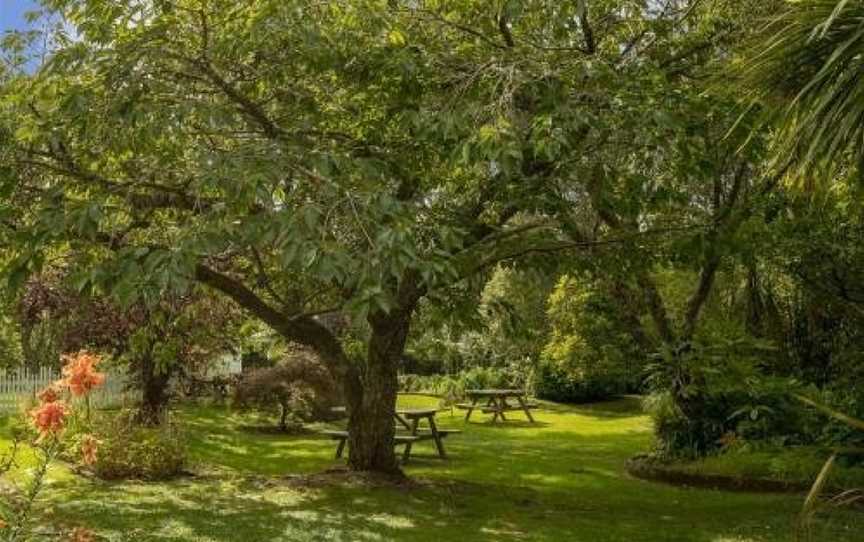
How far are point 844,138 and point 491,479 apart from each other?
10.9 meters

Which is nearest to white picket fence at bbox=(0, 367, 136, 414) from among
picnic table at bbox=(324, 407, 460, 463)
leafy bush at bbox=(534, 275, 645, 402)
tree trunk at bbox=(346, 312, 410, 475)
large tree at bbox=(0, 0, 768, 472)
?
picnic table at bbox=(324, 407, 460, 463)

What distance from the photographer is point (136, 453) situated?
40.8ft

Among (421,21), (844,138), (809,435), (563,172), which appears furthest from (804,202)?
(844,138)

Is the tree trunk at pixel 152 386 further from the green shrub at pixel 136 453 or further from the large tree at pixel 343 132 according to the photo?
the large tree at pixel 343 132

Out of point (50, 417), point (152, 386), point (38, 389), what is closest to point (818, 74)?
point (50, 417)

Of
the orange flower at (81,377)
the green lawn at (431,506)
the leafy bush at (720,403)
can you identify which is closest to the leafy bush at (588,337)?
the green lawn at (431,506)

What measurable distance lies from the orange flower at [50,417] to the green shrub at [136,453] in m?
8.38

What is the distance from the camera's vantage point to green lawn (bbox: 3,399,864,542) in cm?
893

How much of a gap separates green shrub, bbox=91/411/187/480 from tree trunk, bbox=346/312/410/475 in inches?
97.9

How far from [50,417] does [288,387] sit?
16.0 m

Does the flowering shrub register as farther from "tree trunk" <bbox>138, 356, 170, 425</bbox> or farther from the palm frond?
"tree trunk" <bbox>138, 356, 170, 425</bbox>

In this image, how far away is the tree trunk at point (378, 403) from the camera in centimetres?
1217

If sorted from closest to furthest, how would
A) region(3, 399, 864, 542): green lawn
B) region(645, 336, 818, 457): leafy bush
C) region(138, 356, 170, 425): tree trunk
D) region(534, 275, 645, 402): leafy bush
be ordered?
region(3, 399, 864, 542): green lawn → region(645, 336, 818, 457): leafy bush → region(138, 356, 170, 425): tree trunk → region(534, 275, 645, 402): leafy bush

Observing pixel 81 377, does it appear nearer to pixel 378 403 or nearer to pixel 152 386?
pixel 378 403
